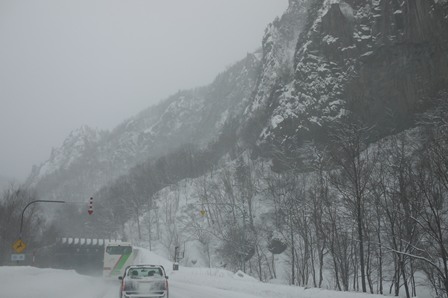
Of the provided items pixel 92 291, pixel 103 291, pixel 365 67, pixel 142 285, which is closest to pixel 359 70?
pixel 365 67

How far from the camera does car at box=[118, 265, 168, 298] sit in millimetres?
13406

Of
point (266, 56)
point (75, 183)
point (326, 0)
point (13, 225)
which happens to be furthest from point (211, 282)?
point (75, 183)

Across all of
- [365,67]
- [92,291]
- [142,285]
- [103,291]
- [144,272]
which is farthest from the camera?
[365,67]

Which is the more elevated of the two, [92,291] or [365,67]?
[365,67]

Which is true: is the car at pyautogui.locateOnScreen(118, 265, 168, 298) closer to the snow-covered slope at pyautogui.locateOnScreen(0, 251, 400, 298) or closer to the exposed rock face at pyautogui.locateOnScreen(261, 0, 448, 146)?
the snow-covered slope at pyautogui.locateOnScreen(0, 251, 400, 298)

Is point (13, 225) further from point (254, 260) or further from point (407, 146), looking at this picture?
point (407, 146)

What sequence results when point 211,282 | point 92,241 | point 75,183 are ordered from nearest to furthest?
point 211,282
point 92,241
point 75,183

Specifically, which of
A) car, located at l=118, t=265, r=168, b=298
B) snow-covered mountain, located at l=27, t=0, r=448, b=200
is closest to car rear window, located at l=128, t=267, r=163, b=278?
car, located at l=118, t=265, r=168, b=298

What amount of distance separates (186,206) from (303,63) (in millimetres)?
40298

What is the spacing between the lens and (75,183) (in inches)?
7707

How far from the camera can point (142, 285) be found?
534 inches

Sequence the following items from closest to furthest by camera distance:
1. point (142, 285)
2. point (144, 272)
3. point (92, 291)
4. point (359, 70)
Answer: point (142, 285) < point (144, 272) < point (92, 291) < point (359, 70)

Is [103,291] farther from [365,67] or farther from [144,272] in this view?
[365,67]

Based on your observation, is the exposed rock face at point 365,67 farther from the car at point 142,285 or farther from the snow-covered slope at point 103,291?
the car at point 142,285
